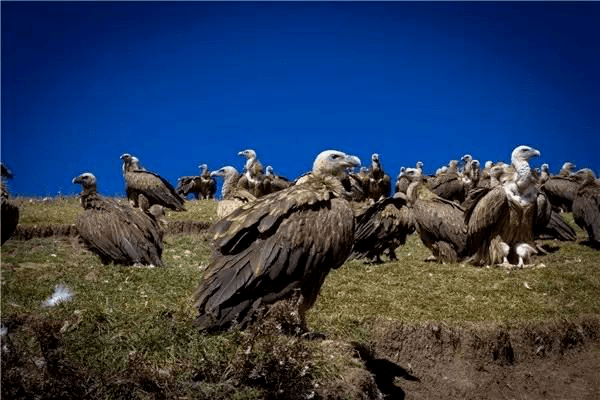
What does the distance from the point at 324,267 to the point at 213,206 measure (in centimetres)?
1342

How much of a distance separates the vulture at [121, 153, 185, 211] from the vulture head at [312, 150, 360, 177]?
11.4 meters

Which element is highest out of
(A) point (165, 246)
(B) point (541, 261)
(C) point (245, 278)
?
(A) point (165, 246)

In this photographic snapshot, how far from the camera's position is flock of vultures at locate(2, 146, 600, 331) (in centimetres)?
485

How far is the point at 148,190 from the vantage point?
16625 mm

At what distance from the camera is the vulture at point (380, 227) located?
1065 centimetres

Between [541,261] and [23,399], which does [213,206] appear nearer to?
[541,261]

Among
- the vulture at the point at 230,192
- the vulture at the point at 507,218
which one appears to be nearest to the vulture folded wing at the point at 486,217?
the vulture at the point at 507,218

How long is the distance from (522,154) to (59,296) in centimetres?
788

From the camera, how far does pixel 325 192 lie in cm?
520

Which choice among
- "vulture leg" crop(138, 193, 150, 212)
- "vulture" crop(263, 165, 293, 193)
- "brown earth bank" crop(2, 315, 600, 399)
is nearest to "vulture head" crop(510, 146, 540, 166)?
"brown earth bank" crop(2, 315, 600, 399)

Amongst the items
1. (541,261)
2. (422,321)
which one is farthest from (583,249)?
(422,321)

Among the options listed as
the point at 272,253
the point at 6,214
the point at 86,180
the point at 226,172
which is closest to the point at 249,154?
the point at 226,172

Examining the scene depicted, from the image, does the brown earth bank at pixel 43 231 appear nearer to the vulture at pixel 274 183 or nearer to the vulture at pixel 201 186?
Answer: the vulture at pixel 274 183

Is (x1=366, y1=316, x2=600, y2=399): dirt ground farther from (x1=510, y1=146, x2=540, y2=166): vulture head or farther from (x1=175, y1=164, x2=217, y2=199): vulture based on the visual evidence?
(x1=175, y1=164, x2=217, y2=199): vulture
